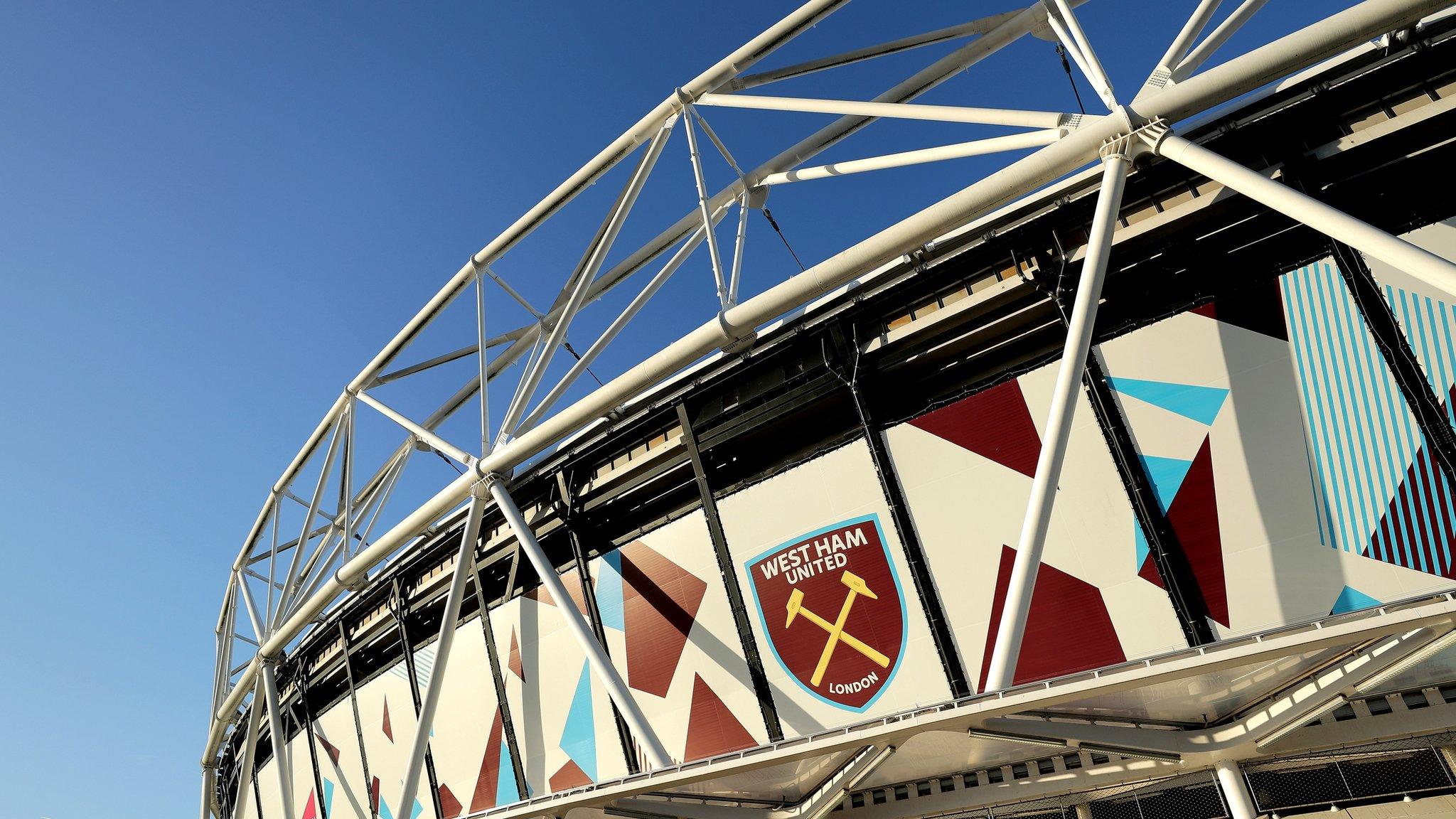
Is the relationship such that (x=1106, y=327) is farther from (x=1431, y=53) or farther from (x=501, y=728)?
(x=501, y=728)

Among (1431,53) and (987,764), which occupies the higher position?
(1431,53)

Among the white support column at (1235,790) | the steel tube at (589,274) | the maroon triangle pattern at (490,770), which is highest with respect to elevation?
the steel tube at (589,274)

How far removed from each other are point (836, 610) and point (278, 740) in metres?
20.4

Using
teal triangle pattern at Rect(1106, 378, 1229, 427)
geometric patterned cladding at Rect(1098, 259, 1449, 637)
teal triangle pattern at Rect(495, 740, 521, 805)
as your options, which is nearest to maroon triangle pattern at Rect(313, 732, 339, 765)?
teal triangle pattern at Rect(495, 740, 521, 805)

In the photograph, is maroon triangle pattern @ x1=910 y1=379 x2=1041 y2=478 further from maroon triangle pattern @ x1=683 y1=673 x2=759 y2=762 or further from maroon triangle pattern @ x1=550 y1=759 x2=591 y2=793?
maroon triangle pattern @ x1=550 y1=759 x2=591 y2=793

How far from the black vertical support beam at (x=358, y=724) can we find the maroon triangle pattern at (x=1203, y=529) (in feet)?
76.1

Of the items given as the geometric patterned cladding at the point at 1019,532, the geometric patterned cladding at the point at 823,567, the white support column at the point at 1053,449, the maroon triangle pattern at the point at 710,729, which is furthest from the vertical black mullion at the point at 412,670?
the white support column at the point at 1053,449

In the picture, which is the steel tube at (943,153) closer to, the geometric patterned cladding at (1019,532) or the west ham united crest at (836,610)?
the geometric patterned cladding at (1019,532)

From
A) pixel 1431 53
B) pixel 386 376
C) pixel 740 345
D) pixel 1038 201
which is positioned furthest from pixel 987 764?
pixel 386 376

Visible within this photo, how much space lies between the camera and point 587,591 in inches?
724

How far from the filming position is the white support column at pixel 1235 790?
13086 millimetres

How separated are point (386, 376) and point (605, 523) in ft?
32.2

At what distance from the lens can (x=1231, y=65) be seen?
11.9m

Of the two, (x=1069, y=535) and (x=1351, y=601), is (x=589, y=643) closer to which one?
(x=1069, y=535)
